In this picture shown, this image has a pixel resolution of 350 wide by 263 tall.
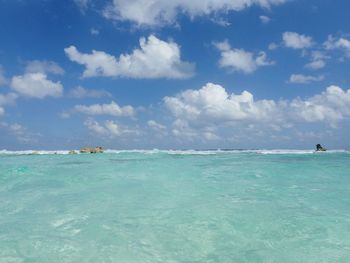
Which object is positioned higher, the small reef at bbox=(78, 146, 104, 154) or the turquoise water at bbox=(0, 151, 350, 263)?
the small reef at bbox=(78, 146, 104, 154)

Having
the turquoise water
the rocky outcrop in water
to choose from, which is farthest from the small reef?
the turquoise water

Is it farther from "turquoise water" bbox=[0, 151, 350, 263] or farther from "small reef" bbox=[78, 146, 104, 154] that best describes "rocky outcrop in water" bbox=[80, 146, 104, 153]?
"turquoise water" bbox=[0, 151, 350, 263]

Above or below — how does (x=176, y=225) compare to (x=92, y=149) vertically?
below

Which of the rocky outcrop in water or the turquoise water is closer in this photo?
the turquoise water

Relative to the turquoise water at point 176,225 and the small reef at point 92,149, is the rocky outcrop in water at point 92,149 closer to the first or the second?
the small reef at point 92,149

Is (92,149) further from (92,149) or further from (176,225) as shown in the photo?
(176,225)

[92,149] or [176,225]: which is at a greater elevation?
[92,149]

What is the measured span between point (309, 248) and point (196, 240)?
211cm

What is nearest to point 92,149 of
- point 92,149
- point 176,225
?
point 92,149

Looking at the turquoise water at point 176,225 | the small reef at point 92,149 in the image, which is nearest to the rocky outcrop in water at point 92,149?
the small reef at point 92,149

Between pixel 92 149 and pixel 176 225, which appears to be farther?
pixel 92 149

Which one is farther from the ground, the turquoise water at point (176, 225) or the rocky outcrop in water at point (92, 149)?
the rocky outcrop in water at point (92, 149)

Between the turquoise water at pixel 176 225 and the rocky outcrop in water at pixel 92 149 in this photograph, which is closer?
the turquoise water at pixel 176 225

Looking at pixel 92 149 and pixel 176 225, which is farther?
pixel 92 149
